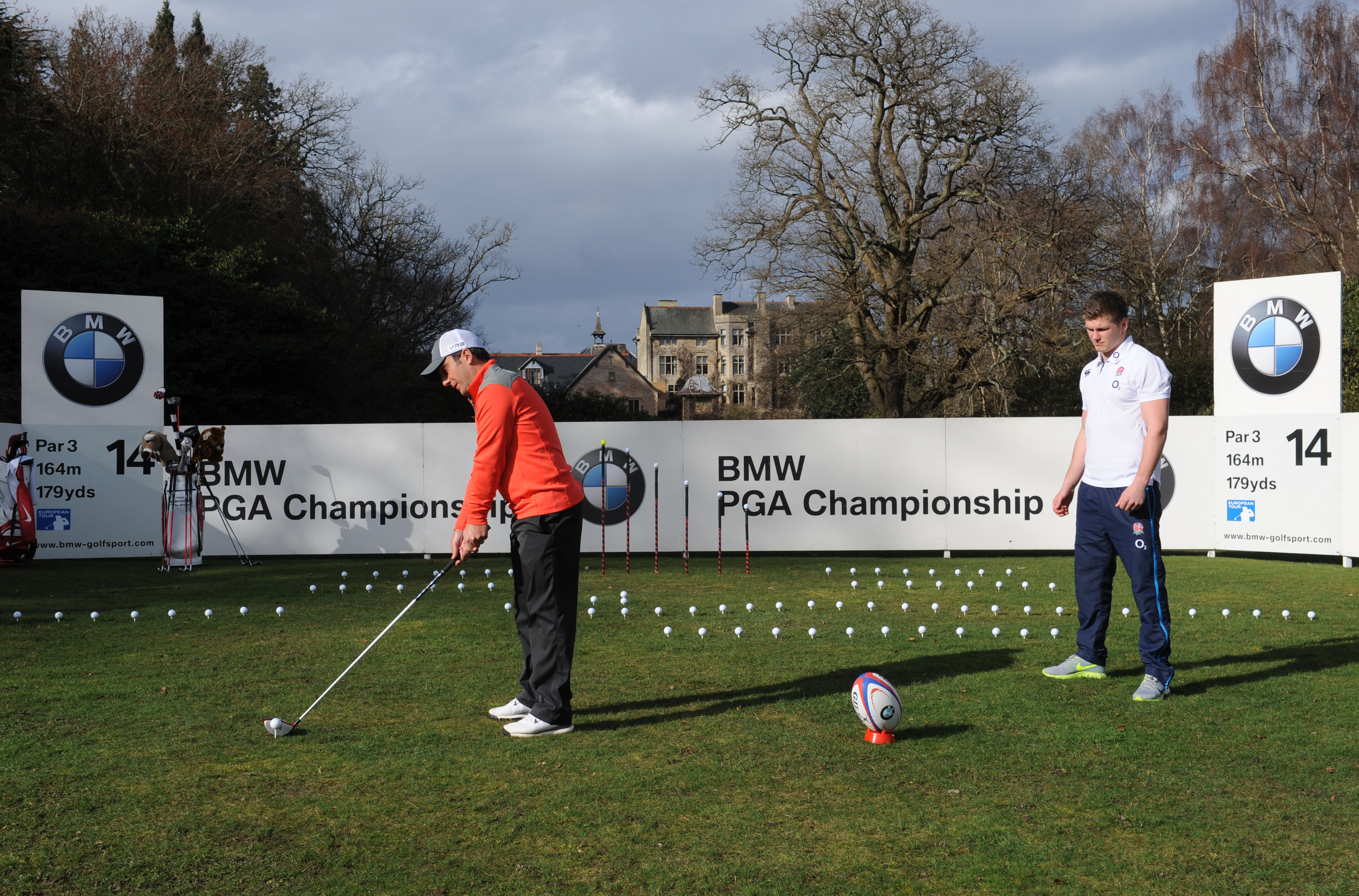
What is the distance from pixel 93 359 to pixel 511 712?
12409 millimetres

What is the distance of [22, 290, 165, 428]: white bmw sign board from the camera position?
15.0 metres

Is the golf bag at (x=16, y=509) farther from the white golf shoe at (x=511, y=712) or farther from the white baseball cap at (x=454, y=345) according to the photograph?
the white golf shoe at (x=511, y=712)

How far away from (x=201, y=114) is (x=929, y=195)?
72.5ft

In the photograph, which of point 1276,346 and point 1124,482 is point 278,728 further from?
point 1276,346

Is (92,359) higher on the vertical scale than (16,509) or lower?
higher

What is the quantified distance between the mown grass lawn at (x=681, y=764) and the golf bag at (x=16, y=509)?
573cm

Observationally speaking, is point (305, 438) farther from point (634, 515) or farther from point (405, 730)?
point (405, 730)

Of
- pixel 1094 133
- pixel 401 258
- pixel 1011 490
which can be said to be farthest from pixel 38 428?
pixel 1094 133

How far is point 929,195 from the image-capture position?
1207 inches

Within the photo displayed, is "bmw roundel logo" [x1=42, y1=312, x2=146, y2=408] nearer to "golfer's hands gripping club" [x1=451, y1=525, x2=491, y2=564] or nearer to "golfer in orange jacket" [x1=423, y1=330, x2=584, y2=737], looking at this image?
"golfer in orange jacket" [x1=423, y1=330, x2=584, y2=737]

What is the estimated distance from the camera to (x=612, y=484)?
608 inches

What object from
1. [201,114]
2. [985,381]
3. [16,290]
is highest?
[201,114]

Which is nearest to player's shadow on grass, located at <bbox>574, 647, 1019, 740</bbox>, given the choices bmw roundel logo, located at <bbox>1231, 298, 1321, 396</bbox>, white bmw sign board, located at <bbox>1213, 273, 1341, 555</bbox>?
white bmw sign board, located at <bbox>1213, 273, 1341, 555</bbox>

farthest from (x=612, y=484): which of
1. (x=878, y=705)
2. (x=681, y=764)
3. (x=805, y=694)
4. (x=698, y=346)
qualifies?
(x=698, y=346)
